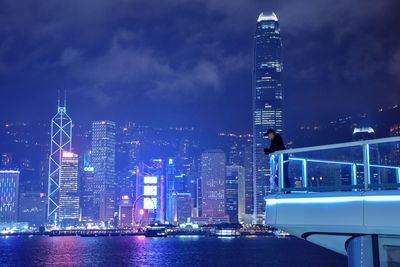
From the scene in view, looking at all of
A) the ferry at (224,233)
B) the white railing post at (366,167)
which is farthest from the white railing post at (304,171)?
the ferry at (224,233)

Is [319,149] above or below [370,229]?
above

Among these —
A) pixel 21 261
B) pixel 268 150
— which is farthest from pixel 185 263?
pixel 268 150

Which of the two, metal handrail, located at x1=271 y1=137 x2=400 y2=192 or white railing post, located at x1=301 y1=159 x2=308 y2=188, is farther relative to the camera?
white railing post, located at x1=301 y1=159 x2=308 y2=188

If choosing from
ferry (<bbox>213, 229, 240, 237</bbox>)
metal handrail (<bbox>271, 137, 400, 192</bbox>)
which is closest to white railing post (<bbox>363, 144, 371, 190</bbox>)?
metal handrail (<bbox>271, 137, 400, 192</bbox>)

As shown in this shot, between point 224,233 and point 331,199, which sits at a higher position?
point 331,199

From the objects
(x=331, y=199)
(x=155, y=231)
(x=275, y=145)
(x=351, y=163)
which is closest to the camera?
(x=331, y=199)

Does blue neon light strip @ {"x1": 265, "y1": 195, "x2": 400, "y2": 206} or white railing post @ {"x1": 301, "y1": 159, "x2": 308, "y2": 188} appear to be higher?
white railing post @ {"x1": 301, "y1": 159, "x2": 308, "y2": 188}

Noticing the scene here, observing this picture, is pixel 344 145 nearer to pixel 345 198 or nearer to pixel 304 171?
pixel 345 198

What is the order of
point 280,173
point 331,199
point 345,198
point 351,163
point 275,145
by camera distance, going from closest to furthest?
point 345,198, point 331,199, point 351,163, point 280,173, point 275,145

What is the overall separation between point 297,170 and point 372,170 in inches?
47.7

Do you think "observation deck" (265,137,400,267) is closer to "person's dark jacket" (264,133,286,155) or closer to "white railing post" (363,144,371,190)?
"white railing post" (363,144,371,190)

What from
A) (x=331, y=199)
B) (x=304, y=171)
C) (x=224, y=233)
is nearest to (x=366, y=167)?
(x=331, y=199)

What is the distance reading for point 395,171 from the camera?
24.7 ft

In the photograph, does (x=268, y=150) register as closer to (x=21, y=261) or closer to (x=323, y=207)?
(x=323, y=207)
